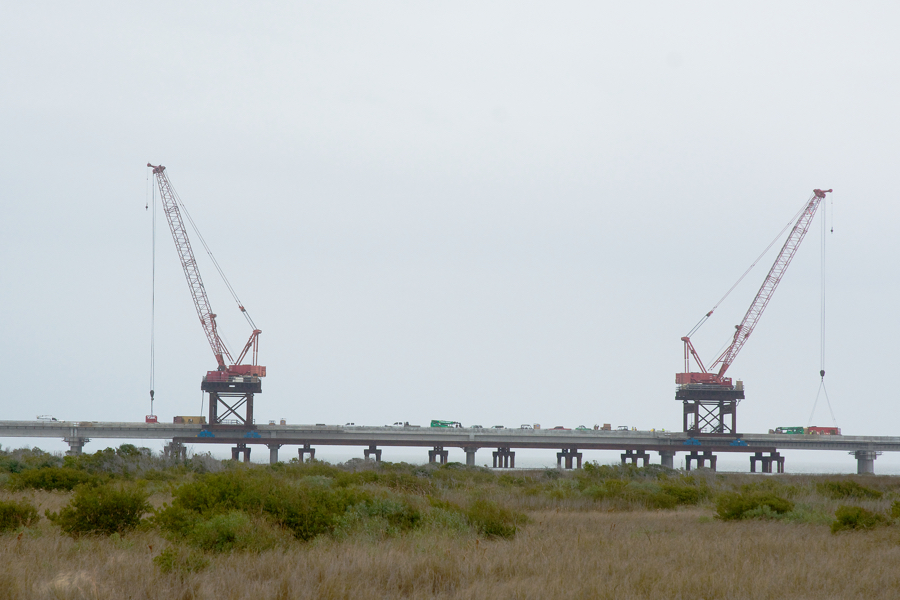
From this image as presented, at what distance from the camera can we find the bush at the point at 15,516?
15.1 metres

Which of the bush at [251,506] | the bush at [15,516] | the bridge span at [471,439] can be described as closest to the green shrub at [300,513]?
the bush at [251,506]

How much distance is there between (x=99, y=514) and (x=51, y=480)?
14.2m

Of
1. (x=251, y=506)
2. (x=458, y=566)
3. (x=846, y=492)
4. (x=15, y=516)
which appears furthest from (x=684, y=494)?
(x=15, y=516)

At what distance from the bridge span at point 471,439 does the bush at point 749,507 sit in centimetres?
7293

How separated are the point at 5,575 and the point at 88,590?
1.15 metres

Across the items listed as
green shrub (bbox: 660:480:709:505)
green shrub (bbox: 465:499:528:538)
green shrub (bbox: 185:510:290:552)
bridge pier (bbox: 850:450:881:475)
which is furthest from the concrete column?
green shrub (bbox: 185:510:290:552)

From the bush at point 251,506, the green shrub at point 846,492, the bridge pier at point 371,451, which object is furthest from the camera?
the bridge pier at point 371,451

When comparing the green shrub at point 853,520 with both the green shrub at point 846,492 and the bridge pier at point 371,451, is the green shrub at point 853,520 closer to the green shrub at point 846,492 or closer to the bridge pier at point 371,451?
the green shrub at point 846,492

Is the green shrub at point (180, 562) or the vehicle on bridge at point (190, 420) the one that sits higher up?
the green shrub at point (180, 562)

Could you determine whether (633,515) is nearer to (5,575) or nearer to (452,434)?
(5,575)

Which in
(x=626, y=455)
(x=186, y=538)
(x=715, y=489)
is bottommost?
(x=626, y=455)

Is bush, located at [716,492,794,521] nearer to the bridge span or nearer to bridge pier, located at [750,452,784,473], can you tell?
the bridge span

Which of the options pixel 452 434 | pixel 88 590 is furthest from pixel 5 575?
pixel 452 434

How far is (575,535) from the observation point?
53.8 ft
